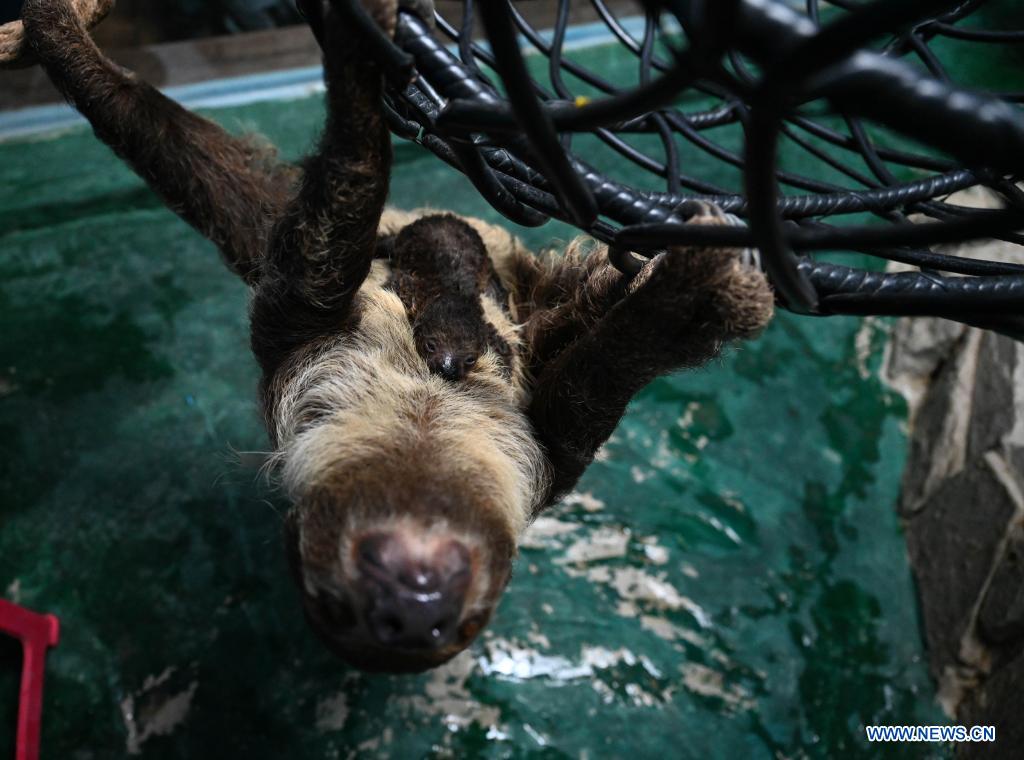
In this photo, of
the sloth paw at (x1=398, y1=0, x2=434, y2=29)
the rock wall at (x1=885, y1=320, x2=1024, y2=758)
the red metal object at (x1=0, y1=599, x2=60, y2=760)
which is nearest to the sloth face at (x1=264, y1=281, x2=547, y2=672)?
the sloth paw at (x1=398, y1=0, x2=434, y2=29)

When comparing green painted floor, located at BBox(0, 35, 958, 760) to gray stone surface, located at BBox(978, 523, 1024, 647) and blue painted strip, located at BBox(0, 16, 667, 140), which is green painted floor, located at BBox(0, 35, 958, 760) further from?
blue painted strip, located at BBox(0, 16, 667, 140)

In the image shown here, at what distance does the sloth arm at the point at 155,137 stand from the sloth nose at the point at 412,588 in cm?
105

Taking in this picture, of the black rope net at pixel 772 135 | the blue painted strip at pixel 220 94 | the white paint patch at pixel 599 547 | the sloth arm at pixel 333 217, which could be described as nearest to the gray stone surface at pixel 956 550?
the white paint patch at pixel 599 547

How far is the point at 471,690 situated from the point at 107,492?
4.91 feet

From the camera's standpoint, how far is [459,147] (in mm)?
1051

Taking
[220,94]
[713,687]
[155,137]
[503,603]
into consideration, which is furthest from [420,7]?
[220,94]

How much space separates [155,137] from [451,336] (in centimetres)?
107

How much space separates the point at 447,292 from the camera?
195 cm

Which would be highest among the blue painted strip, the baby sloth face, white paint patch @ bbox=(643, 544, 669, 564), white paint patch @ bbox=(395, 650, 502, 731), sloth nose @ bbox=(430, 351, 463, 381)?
the blue painted strip

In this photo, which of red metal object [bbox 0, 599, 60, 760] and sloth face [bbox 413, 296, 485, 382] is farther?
red metal object [bbox 0, 599, 60, 760]

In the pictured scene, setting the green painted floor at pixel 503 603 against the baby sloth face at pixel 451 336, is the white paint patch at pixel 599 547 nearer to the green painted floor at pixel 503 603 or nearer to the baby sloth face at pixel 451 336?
the green painted floor at pixel 503 603

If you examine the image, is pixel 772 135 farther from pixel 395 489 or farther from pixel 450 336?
pixel 450 336

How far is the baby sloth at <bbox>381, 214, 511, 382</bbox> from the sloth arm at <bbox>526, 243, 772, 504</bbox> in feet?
0.68

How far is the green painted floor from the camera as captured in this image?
2441mm
